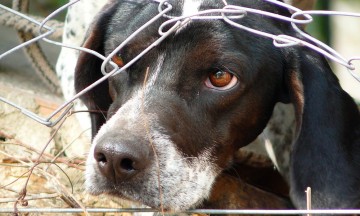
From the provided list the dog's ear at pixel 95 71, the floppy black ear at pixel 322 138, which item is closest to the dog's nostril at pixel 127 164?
the floppy black ear at pixel 322 138

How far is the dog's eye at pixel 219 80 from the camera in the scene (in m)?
3.20

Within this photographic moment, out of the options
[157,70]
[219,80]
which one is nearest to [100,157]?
[157,70]

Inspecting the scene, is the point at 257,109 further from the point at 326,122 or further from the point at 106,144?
the point at 106,144

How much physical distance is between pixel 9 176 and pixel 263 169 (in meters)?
1.46

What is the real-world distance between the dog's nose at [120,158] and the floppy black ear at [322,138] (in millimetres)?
671

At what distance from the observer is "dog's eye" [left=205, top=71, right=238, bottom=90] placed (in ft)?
10.5

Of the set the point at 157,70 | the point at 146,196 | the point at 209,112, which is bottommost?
the point at 146,196

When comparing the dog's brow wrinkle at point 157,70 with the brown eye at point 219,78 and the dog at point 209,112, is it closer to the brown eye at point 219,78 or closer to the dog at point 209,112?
the dog at point 209,112

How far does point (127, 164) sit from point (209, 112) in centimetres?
49

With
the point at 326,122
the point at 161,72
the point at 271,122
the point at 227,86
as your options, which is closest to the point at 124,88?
the point at 161,72

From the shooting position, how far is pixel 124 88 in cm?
335

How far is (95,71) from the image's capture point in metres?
3.82

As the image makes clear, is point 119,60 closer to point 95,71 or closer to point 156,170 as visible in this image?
point 95,71

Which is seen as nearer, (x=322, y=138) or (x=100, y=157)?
(x=100, y=157)
